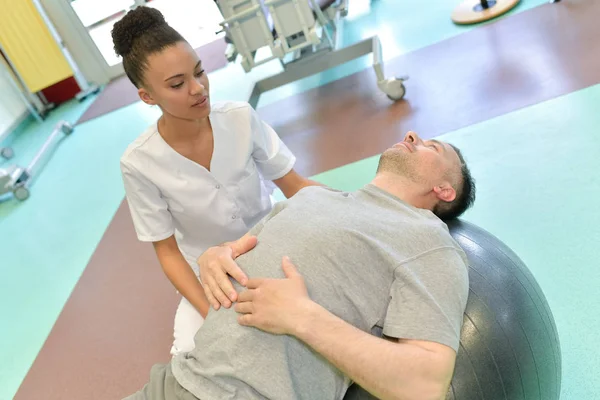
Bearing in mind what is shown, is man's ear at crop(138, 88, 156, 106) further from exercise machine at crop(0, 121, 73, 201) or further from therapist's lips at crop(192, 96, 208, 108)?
exercise machine at crop(0, 121, 73, 201)

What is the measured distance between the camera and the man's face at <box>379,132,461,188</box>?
1355 mm

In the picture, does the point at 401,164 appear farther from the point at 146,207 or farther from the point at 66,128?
the point at 66,128

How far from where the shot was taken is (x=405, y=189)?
134 cm

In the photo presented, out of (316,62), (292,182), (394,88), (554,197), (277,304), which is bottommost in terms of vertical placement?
(554,197)

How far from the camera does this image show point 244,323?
107cm

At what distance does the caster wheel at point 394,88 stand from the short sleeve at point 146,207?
2.02 metres

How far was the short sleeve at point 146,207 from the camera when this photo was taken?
1.46 meters

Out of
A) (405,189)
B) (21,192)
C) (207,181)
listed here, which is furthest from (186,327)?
(21,192)

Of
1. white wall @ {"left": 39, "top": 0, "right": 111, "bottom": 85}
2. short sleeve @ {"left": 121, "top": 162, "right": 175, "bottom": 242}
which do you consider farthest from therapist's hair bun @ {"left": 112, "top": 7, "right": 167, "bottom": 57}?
white wall @ {"left": 39, "top": 0, "right": 111, "bottom": 85}

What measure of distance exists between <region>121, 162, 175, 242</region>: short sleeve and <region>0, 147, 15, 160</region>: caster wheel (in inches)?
172

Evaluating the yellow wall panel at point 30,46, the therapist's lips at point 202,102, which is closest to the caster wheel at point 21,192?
the yellow wall panel at point 30,46

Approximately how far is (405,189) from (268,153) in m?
0.54

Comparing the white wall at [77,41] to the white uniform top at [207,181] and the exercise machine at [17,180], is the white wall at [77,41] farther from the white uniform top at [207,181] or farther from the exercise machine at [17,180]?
the white uniform top at [207,181]

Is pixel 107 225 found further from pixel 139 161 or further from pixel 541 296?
pixel 541 296
